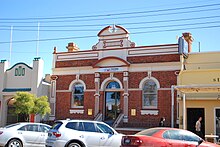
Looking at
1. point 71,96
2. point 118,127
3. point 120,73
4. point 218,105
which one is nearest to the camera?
point 218,105

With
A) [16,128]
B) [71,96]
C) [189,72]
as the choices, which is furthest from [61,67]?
[16,128]

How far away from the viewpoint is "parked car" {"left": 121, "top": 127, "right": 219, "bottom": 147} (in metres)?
11.8

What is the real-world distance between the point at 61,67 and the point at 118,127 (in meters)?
7.87

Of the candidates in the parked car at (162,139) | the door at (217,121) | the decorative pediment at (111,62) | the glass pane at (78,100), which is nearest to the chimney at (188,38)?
the decorative pediment at (111,62)

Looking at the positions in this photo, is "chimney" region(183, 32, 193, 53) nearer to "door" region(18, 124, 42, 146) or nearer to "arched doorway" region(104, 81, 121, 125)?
"arched doorway" region(104, 81, 121, 125)

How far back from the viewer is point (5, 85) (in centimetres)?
2828

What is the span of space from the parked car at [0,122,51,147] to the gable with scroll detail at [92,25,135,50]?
12.4 meters

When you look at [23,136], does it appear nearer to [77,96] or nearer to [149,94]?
[149,94]

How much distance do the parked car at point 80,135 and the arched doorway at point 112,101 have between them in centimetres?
1177

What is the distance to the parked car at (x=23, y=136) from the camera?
15164mm

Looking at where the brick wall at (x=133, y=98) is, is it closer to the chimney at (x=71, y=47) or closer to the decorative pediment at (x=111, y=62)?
the decorative pediment at (x=111, y=62)

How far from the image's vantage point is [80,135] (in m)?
13.8

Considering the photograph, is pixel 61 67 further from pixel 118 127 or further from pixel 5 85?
pixel 118 127

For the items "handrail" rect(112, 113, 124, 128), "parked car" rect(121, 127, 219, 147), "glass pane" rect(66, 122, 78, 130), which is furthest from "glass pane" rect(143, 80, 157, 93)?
"parked car" rect(121, 127, 219, 147)
